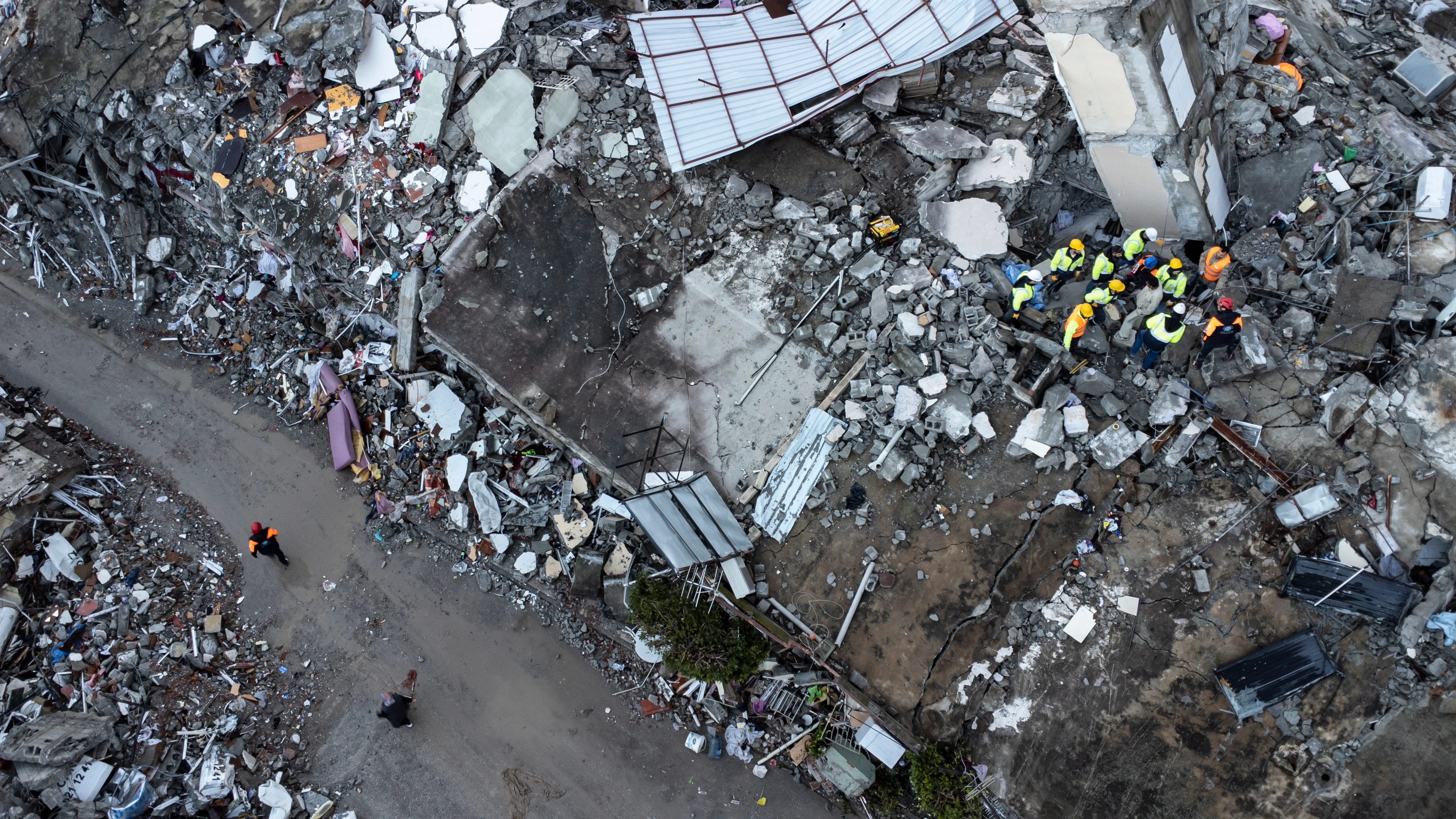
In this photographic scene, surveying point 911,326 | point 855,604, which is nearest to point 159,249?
point 911,326

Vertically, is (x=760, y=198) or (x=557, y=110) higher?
(x=557, y=110)

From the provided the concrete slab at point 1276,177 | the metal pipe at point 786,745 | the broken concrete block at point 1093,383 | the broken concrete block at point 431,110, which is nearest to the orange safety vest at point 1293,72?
the concrete slab at point 1276,177

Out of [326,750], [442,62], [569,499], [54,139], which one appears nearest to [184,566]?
[326,750]

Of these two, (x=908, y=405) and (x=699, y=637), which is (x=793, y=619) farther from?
(x=908, y=405)

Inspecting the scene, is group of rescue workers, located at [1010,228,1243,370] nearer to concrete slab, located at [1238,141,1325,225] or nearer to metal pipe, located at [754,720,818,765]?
concrete slab, located at [1238,141,1325,225]

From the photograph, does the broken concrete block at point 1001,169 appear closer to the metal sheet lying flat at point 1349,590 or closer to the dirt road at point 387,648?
the metal sheet lying flat at point 1349,590

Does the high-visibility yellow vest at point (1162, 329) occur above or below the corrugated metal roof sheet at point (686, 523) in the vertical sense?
below
